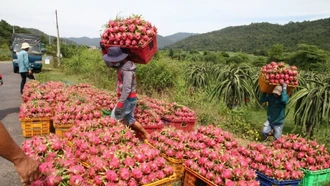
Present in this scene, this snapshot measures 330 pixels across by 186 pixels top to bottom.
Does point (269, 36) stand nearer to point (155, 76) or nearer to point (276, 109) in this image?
point (155, 76)

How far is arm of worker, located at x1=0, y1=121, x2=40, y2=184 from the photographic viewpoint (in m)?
1.64

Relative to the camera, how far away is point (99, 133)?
3588 millimetres

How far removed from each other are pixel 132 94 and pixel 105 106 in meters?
1.42

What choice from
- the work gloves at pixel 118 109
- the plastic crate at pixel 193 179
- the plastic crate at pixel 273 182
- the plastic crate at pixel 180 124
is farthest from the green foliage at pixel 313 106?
the work gloves at pixel 118 109

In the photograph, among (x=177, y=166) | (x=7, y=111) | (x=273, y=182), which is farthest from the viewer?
(x=7, y=111)

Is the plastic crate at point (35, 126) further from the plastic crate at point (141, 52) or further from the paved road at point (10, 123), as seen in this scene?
the plastic crate at point (141, 52)

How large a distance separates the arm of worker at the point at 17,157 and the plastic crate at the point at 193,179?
1.86 metres

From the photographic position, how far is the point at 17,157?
5.77ft

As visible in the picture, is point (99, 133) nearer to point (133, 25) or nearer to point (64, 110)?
point (64, 110)

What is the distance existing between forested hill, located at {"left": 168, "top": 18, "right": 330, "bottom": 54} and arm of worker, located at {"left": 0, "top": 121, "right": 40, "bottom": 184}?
64560 millimetres

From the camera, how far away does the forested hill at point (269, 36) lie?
6631 centimetres

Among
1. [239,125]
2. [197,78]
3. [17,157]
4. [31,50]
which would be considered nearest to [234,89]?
[239,125]

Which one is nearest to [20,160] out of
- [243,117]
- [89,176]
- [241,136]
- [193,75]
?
[89,176]

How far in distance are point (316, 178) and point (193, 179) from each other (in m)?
1.64
